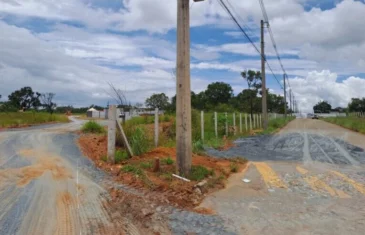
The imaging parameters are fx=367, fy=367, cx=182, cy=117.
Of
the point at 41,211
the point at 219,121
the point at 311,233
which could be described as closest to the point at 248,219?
the point at 311,233

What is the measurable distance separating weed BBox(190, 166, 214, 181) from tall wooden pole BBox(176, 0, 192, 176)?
15 centimetres

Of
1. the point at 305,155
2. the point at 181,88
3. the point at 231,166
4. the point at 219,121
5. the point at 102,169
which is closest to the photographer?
the point at 181,88

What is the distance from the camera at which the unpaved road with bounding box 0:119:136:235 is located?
4789 millimetres

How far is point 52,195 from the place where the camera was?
6125 mm

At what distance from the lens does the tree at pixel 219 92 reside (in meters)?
95.7

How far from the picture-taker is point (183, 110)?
7957 mm

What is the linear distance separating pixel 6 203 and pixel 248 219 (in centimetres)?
368

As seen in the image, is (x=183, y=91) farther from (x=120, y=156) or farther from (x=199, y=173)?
(x=120, y=156)

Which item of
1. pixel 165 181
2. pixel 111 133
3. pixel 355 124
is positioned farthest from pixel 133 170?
pixel 355 124

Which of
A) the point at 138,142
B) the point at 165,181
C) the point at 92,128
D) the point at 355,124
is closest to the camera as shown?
the point at 165,181

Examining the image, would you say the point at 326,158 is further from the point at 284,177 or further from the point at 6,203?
the point at 6,203

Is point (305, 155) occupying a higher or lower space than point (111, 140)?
lower

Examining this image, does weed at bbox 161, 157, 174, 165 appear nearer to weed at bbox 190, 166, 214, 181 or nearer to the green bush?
weed at bbox 190, 166, 214, 181

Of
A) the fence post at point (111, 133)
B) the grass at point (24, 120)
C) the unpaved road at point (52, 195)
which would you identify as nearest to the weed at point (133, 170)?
the unpaved road at point (52, 195)
